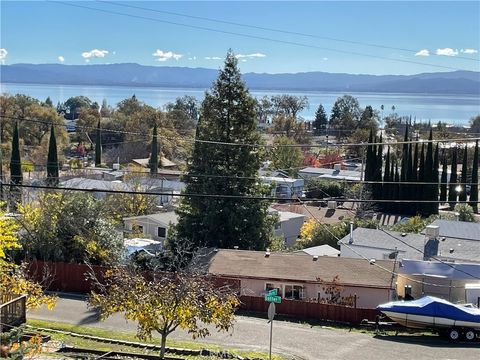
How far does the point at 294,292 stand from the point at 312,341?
704cm

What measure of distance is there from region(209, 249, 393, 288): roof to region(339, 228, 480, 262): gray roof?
4.44 metres

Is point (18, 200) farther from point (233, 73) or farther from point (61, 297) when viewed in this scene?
point (233, 73)

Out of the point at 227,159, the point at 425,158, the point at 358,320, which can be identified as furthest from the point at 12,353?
the point at 425,158

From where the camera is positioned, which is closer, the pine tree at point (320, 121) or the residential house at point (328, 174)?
the residential house at point (328, 174)

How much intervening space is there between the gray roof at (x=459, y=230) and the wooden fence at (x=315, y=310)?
565 inches

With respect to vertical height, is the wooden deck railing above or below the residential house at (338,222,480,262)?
above

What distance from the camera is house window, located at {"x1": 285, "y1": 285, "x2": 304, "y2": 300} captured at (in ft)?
96.4

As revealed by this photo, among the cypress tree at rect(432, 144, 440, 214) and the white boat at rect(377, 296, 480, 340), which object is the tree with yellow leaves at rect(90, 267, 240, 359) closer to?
the white boat at rect(377, 296, 480, 340)

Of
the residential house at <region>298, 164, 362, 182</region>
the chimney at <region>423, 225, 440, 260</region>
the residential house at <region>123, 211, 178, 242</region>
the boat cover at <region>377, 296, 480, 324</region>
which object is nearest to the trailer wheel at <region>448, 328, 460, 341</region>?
the boat cover at <region>377, 296, 480, 324</region>

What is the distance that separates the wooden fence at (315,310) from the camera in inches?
1046

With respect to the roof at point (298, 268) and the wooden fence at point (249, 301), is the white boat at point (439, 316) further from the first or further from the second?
the roof at point (298, 268)

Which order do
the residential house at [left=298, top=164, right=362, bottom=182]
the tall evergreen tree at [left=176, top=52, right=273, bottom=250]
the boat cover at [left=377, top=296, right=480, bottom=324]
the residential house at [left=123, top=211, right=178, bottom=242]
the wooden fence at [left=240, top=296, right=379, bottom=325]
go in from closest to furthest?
1. the boat cover at [left=377, top=296, right=480, bottom=324]
2. the wooden fence at [left=240, top=296, right=379, bottom=325]
3. the tall evergreen tree at [left=176, top=52, right=273, bottom=250]
4. the residential house at [left=123, top=211, right=178, bottom=242]
5. the residential house at [left=298, top=164, right=362, bottom=182]

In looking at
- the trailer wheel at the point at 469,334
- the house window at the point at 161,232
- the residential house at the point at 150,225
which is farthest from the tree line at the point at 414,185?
the trailer wheel at the point at 469,334

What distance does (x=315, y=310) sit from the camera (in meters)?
27.2
